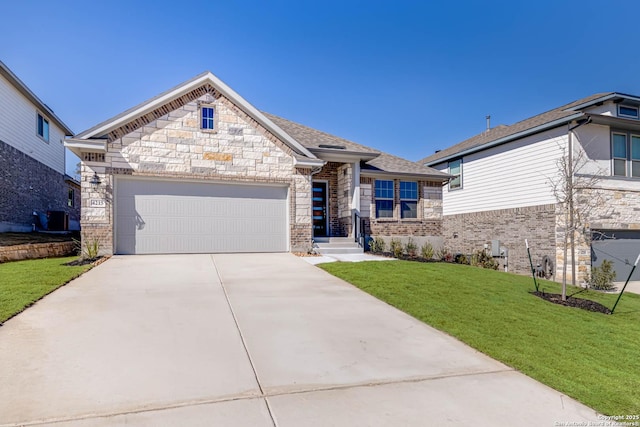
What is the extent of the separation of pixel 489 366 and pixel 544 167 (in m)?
14.0

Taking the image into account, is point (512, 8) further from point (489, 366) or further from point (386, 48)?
point (489, 366)

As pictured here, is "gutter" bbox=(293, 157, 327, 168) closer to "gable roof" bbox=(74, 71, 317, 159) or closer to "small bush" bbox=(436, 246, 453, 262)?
"gable roof" bbox=(74, 71, 317, 159)

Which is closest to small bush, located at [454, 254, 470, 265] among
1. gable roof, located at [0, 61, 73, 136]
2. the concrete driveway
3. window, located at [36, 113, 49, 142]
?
the concrete driveway

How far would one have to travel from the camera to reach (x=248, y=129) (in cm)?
1264

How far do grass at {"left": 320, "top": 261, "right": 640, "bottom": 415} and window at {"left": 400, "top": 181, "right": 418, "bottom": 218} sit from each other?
21.8ft

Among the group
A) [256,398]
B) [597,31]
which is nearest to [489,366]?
[256,398]

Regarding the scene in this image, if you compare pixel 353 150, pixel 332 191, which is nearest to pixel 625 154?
pixel 353 150

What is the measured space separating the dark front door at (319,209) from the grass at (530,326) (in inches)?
211

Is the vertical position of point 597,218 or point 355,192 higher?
point 355,192

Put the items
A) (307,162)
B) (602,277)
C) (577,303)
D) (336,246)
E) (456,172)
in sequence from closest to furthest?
1. (577,303)
2. (307,162)
3. (336,246)
4. (602,277)
5. (456,172)

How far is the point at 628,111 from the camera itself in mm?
15953

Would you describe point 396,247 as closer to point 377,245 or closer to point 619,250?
point 377,245

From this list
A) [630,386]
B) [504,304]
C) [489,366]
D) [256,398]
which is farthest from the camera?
[504,304]

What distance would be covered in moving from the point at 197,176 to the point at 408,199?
953 centimetres
